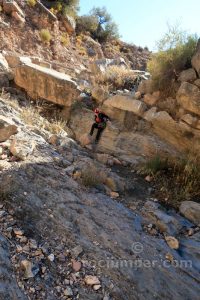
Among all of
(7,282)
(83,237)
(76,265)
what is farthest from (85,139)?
(7,282)

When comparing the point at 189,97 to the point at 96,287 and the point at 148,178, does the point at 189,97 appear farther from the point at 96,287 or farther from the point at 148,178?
the point at 96,287

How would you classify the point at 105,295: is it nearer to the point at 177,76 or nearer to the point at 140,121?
the point at 140,121

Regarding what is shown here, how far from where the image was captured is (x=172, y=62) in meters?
6.73

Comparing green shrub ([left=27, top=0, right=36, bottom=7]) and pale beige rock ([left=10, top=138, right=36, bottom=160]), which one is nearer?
pale beige rock ([left=10, top=138, right=36, bottom=160])

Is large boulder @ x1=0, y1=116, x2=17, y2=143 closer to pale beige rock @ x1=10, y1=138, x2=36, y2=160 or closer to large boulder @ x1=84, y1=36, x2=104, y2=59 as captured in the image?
pale beige rock @ x1=10, y1=138, x2=36, y2=160

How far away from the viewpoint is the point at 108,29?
760 inches

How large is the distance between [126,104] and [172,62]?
1269 mm

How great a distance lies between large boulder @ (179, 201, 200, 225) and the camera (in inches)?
193

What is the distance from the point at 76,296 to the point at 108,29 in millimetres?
18192

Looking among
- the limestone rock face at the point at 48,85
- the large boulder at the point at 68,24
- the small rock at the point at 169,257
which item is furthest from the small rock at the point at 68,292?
the large boulder at the point at 68,24

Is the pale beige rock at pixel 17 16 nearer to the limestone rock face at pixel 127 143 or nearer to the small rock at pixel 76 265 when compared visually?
the limestone rock face at pixel 127 143

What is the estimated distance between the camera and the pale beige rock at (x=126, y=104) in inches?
269

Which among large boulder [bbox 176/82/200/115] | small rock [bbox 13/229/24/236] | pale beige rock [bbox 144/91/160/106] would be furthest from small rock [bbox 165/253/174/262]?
pale beige rock [bbox 144/91/160/106]

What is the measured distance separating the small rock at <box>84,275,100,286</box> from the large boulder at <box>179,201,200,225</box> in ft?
6.69
